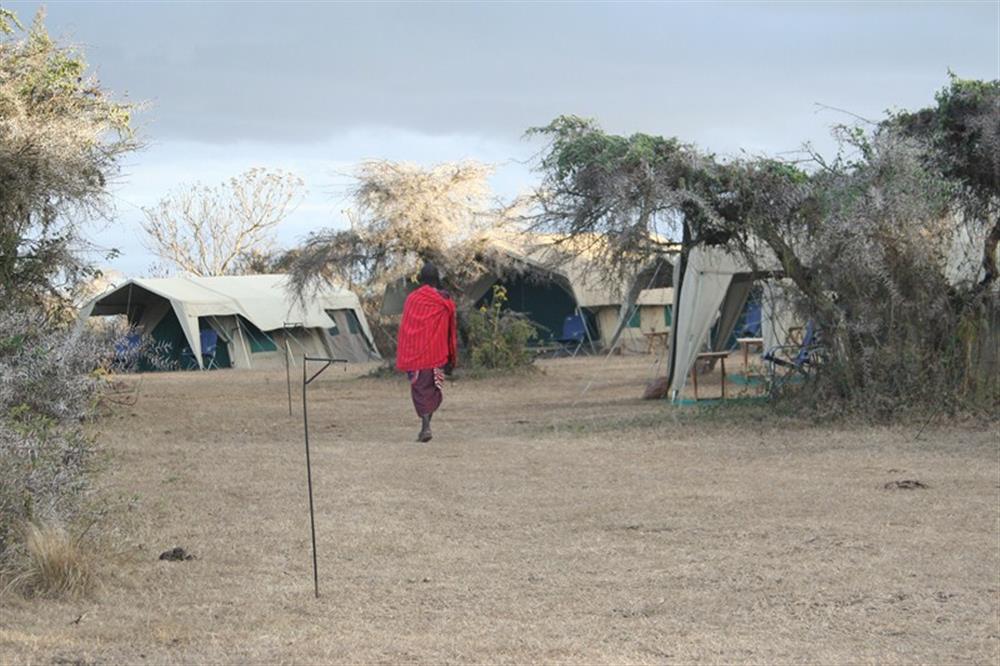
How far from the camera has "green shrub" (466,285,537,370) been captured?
2338cm

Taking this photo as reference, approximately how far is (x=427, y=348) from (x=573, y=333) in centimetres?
2168

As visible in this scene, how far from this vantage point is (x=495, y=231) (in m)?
25.5

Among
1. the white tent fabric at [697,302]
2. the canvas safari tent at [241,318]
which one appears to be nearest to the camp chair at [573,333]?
the canvas safari tent at [241,318]

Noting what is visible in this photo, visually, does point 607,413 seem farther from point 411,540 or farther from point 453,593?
point 453,593

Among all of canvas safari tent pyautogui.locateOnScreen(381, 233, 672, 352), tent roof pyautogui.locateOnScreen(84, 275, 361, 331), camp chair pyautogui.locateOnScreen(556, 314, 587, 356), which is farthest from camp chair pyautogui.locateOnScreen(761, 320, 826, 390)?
camp chair pyautogui.locateOnScreen(556, 314, 587, 356)

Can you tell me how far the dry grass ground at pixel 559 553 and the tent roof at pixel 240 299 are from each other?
18.0 meters

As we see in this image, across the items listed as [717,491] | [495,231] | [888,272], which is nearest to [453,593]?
[717,491]

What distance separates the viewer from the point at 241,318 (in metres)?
32.3

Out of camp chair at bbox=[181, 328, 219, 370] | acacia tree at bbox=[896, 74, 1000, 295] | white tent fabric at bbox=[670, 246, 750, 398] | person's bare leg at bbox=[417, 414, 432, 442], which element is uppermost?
acacia tree at bbox=[896, 74, 1000, 295]

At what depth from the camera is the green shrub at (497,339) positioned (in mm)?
23375

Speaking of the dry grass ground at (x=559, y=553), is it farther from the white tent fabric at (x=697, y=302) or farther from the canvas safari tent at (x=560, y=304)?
the canvas safari tent at (x=560, y=304)

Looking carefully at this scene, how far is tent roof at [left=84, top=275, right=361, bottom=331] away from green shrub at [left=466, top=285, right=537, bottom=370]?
23.3 ft

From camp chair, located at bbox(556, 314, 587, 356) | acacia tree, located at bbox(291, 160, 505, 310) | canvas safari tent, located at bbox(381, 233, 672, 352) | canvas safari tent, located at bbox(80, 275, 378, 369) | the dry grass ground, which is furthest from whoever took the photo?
camp chair, located at bbox(556, 314, 587, 356)

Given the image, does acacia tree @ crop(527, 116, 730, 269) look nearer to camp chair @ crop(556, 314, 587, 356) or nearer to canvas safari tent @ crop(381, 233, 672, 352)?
canvas safari tent @ crop(381, 233, 672, 352)
